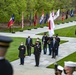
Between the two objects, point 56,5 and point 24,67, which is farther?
point 56,5

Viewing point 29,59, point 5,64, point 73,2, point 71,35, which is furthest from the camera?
point 73,2

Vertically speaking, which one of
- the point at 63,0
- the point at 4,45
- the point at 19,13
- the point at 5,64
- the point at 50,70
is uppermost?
the point at 63,0

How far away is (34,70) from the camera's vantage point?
15.6 metres

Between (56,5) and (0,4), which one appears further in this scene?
(56,5)

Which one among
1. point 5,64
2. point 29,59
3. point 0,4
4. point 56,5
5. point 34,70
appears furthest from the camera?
point 56,5

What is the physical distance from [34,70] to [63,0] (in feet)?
151

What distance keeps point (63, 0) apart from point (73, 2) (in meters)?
16.0

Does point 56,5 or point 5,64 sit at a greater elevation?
point 56,5

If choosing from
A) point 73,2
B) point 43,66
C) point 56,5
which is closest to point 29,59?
point 43,66

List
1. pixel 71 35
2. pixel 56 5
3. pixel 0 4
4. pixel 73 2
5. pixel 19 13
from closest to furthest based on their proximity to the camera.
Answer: pixel 71 35
pixel 0 4
pixel 19 13
pixel 56 5
pixel 73 2

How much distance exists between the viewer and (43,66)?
16562 millimetres

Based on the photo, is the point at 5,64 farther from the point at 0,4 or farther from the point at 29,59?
the point at 0,4

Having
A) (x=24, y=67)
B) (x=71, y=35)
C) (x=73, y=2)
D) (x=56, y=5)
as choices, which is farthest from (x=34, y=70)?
(x=73, y=2)

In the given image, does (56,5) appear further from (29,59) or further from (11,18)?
(29,59)
